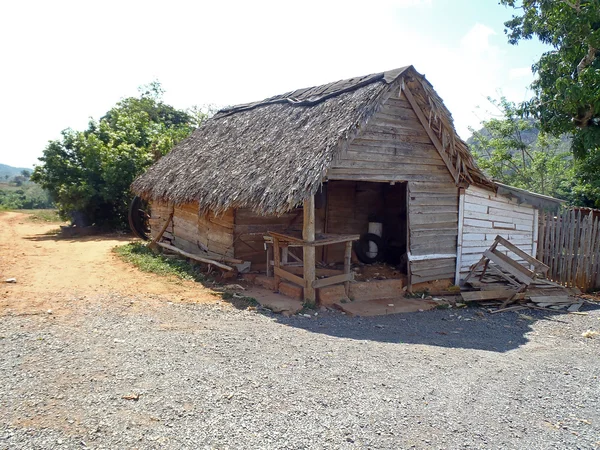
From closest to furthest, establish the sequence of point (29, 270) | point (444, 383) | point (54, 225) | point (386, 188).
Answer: point (444, 383)
point (29, 270)
point (386, 188)
point (54, 225)

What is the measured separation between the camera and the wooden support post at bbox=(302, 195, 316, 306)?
7.73 meters

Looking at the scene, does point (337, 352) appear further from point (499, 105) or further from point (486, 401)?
point (499, 105)

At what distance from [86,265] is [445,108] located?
8904mm

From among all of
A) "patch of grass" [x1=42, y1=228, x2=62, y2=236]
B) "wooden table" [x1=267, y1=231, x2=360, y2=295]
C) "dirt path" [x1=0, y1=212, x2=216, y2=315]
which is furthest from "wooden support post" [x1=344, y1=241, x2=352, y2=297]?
"patch of grass" [x1=42, y1=228, x2=62, y2=236]

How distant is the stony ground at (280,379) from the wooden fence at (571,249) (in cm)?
325

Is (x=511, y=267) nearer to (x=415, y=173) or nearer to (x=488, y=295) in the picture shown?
(x=488, y=295)

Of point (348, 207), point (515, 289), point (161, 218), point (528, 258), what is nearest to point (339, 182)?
point (348, 207)

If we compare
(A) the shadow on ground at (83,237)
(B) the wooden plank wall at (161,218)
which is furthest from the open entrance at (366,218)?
(A) the shadow on ground at (83,237)

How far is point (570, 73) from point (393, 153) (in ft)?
21.2

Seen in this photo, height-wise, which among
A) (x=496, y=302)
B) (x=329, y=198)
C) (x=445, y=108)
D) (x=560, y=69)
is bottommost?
(x=496, y=302)

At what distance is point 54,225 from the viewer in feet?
73.0

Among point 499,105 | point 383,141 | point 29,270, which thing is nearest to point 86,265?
point 29,270

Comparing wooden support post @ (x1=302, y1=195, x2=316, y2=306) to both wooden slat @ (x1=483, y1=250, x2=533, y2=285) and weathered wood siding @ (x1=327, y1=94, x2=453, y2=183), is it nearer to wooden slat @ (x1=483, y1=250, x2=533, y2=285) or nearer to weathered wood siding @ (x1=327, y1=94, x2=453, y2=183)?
weathered wood siding @ (x1=327, y1=94, x2=453, y2=183)

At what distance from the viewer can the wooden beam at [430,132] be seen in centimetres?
879
